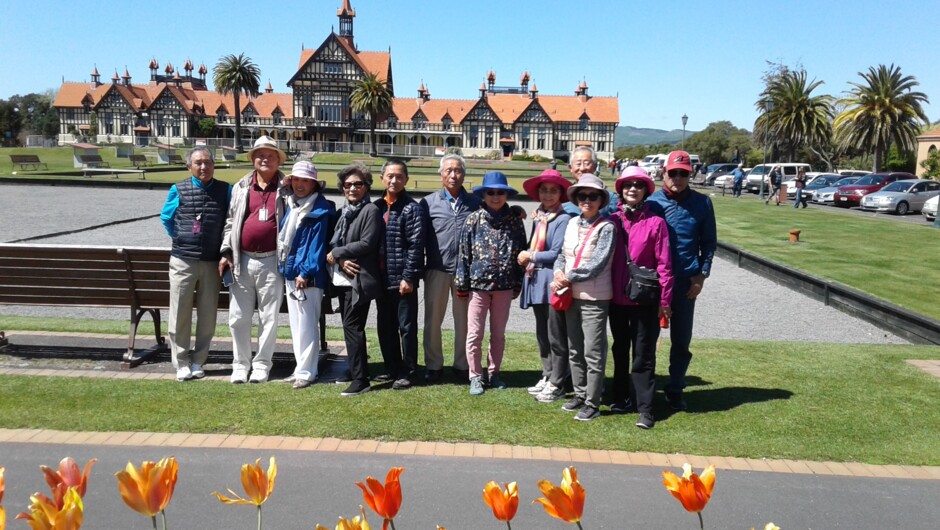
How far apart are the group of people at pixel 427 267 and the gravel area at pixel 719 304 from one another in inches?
117

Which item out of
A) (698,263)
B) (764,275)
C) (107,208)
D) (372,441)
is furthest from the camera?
(107,208)

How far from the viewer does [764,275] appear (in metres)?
13.2

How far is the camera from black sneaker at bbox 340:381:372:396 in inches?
218

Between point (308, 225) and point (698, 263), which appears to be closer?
point (698, 263)

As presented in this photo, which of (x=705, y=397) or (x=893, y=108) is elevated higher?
(x=893, y=108)

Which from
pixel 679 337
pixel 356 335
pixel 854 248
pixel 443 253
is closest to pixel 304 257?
pixel 356 335

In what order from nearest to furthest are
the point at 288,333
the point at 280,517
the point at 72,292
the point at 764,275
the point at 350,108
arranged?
the point at 280,517 < the point at 72,292 < the point at 288,333 < the point at 764,275 < the point at 350,108

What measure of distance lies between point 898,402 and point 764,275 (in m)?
8.08

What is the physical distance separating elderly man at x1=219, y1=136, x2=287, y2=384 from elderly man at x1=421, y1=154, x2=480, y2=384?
126cm

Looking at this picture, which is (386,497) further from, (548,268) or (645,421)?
(548,268)

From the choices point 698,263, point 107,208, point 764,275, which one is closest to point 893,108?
point 764,275

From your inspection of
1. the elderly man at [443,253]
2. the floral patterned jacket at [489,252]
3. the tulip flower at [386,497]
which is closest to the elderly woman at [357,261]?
the elderly man at [443,253]

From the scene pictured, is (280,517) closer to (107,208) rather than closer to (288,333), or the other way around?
(288,333)

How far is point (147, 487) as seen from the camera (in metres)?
1.55
